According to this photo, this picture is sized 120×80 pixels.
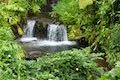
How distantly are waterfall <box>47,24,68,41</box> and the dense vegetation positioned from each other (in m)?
0.29

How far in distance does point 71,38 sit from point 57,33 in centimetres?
79

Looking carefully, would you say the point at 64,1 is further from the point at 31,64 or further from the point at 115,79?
the point at 115,79

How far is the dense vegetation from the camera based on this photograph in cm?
637

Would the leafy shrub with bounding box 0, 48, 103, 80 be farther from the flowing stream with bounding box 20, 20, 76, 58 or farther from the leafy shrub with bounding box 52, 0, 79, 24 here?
the leafy shrub with bounding box 52, 0, 79, 24

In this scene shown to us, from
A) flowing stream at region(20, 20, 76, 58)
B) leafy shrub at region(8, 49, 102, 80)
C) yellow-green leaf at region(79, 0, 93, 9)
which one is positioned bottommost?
flowing stream at region(20, 20, 76, 58)

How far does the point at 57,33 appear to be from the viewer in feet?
49.4

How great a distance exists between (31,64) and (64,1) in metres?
9.86

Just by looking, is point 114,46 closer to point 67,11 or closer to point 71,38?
point 71,38

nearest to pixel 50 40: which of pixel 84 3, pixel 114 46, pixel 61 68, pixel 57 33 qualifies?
pixel 57 33

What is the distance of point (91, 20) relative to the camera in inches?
548

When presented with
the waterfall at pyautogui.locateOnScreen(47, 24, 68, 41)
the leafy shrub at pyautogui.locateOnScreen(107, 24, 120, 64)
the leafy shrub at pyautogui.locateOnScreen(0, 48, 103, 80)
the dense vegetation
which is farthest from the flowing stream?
the leafy shrub at pyautogui.locateOnScreen(0, 48, 103, 80)

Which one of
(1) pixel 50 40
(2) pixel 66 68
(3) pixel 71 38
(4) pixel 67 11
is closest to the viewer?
(2) pixel 66 68

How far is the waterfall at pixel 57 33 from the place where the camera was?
15.0 m

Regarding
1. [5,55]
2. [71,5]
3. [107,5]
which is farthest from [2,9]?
[5,55]
